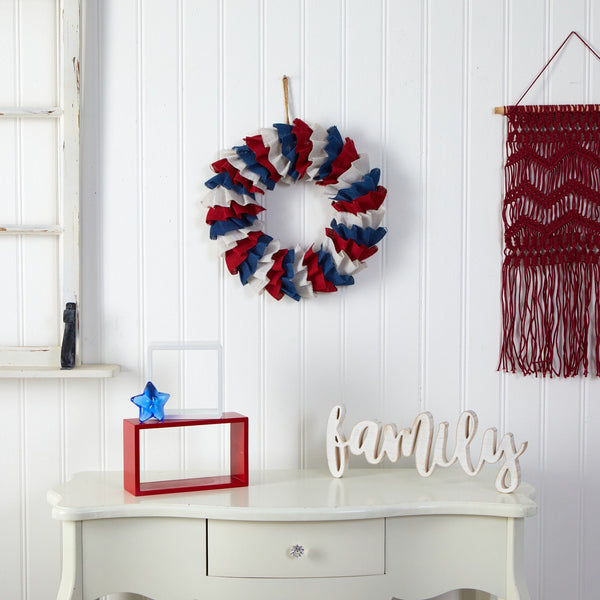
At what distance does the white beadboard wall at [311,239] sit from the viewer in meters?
1.88

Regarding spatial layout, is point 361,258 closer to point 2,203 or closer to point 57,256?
point 57,256

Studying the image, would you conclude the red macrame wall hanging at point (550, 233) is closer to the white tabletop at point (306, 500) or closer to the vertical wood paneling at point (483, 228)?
the vertical wood paneling at point (483, 228)

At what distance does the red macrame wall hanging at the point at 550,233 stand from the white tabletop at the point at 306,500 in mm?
420

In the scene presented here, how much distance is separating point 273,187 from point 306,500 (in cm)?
79

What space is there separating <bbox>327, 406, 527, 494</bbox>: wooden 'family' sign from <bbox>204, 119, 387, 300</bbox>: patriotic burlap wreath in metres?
0.37

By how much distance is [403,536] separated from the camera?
1.55m

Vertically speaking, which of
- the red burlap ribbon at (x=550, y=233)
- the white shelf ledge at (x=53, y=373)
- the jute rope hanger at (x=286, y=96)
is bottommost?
the white shelf ledge at (x=53, y=373)

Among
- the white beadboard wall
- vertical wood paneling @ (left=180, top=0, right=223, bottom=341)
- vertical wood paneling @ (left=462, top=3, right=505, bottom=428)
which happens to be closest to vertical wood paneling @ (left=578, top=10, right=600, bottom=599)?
the white beadboard wall

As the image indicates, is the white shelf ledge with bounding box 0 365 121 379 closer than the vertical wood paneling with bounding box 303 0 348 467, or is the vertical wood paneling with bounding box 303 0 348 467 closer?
the white shelf ledge with bounding box 0 365 121 379

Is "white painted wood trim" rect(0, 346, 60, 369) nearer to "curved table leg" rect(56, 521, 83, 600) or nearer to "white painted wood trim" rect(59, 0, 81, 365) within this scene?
"white painted wood trim" rect(59, 0, 81, 365)

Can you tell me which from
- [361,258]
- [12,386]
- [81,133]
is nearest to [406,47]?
[361,258]

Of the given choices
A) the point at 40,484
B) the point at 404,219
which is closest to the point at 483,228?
the point at 404,219

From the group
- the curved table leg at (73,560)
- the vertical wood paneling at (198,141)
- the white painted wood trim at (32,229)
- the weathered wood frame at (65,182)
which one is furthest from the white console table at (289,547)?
the white painted wood trim at (32,229)

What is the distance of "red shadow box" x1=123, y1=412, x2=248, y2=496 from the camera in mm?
1611
